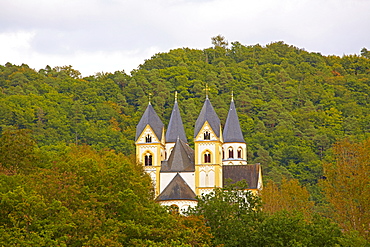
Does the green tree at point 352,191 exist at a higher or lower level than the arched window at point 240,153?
lower

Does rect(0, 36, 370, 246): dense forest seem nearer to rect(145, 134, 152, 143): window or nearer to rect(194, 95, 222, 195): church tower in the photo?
rect(145, 134, 152, 143): window

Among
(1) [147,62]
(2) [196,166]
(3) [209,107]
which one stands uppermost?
(1) [147,62]

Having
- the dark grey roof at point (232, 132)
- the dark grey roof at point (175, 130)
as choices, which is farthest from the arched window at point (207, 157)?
the dark grey roof at point (232, 132)

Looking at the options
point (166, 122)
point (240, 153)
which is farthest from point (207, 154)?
point (166, 122)

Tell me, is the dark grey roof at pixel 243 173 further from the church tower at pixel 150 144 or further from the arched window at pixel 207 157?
the church tower at pixel 150 144

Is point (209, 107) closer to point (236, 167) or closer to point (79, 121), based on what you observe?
point (236, 167)

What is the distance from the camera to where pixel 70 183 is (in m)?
36.2

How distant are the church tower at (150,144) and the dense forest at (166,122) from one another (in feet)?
5.73

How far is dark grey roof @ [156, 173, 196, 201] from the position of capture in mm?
60394

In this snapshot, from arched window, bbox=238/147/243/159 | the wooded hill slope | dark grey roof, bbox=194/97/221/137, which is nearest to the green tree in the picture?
dark grey roof, bbox=194/97/221/137

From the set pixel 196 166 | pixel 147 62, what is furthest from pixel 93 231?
pixel 147 62

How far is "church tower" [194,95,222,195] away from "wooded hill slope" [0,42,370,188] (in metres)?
23.6

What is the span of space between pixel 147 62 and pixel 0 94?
4284cm

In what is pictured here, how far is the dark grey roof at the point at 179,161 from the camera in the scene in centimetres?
6322
